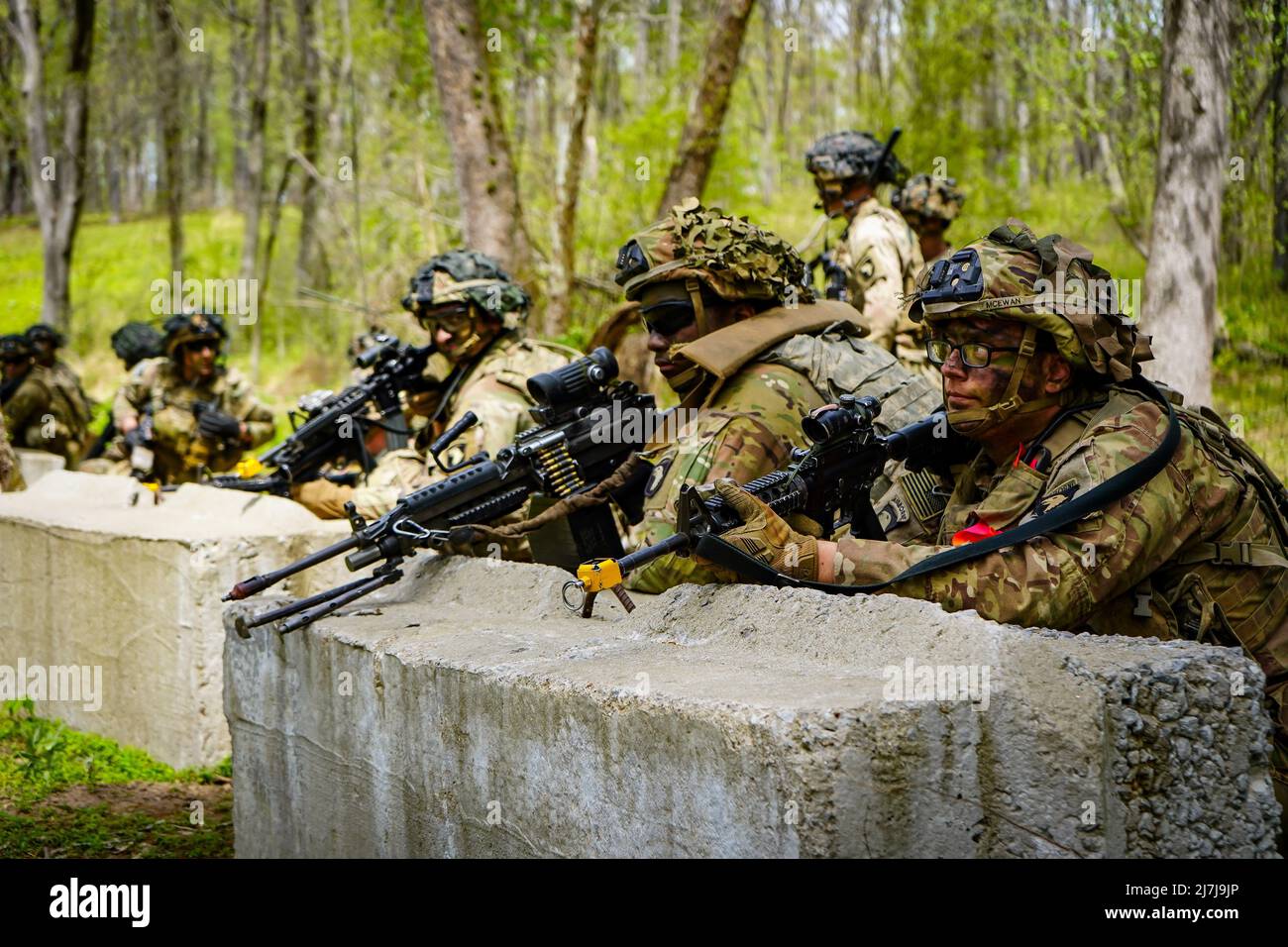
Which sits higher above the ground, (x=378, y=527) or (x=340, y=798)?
(x=378, y=527)

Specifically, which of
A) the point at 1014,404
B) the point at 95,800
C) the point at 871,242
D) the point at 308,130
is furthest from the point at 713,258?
the point at 308,130

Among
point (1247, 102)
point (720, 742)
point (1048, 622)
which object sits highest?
point (1247, 102)

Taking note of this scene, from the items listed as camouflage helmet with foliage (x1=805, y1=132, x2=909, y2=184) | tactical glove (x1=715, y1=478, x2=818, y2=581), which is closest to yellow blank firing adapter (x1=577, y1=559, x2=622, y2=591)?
tactical glove (x1=715, y1=478, x2=818, y2=581)

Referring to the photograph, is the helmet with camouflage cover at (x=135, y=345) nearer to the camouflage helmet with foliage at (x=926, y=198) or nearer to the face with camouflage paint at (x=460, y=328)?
the face with camouflage paint at (x=460, y=328)

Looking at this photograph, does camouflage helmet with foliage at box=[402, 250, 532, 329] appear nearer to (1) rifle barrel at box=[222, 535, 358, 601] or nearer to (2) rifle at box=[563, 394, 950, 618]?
(1) rifle barrel at box=[222, 535, 358, 601]

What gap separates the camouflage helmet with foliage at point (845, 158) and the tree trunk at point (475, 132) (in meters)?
3.21

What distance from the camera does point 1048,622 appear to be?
2961 millimetres

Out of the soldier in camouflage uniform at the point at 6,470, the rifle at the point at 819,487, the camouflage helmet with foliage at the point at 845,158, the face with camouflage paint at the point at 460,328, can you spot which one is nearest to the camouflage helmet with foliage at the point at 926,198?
the camouflage helmet with foliage at the point at 845,158

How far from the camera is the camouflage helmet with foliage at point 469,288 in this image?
21.1ft

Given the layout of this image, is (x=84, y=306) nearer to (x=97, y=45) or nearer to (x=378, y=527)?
(x=97, y=45)

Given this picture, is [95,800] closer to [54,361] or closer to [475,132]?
[475,132]
